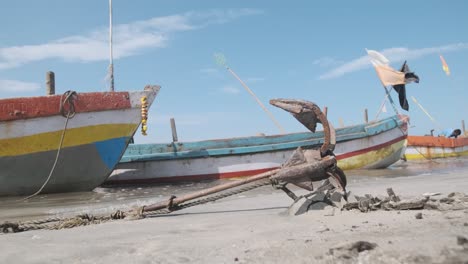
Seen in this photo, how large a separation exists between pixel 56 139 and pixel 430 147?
18.4 m

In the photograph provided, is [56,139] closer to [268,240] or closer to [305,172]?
[305,172]

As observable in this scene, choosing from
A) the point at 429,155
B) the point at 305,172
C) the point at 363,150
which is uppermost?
the point at 305,172

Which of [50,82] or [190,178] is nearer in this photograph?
[50,82]

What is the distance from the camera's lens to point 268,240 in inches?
87.7

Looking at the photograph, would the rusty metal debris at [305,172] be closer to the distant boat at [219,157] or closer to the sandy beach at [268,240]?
the sandy beach at [268,240]

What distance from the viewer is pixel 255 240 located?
227 cm

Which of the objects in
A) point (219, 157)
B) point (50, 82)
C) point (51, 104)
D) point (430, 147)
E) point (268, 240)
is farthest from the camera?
point (430, 147)

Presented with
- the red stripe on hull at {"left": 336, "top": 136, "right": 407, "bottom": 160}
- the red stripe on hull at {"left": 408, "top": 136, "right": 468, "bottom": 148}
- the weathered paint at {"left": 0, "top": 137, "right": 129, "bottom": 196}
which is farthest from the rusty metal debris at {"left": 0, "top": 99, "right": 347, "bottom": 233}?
the red stripe on hull at {"left": 408, "top": 136, "right": 468, "bottom": 148}

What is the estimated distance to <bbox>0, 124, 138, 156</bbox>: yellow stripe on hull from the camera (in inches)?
280

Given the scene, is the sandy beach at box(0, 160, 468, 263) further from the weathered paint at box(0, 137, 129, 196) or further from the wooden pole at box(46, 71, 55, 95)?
the wooden pole at box(46, 71, 55, 95)

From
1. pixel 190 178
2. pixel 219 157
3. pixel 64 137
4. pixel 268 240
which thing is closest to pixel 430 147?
A: pixel 219 157

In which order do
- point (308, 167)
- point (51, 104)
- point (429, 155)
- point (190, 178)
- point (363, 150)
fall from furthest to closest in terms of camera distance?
point (429, 155), point (363, 150), point (190, 178), point (51, 104), point (308, 167)

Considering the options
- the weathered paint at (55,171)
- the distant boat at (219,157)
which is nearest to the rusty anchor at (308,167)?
the weathered paint at (55,171)

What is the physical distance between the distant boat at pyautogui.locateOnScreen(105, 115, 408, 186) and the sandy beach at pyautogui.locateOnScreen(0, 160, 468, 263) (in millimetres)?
6690
